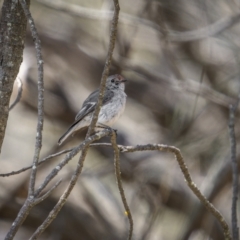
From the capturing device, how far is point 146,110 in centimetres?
689

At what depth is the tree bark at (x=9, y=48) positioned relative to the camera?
7.64ft

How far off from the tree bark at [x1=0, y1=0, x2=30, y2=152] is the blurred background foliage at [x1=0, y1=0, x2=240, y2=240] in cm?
363

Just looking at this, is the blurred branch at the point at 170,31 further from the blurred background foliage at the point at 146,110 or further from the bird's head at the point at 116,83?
the bird's head at the point at 116,83

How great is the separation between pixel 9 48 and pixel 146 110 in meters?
4.61

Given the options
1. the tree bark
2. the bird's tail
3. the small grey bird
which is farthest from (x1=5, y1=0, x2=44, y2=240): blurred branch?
the small grey bird

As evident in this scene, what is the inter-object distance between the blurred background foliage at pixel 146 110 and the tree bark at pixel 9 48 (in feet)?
11.9

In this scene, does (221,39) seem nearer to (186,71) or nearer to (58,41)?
(186,71)

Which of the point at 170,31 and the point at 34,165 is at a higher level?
the point at 170,31

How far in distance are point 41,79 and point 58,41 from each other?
16.0 ft

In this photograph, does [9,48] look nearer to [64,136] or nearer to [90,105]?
[64,136]

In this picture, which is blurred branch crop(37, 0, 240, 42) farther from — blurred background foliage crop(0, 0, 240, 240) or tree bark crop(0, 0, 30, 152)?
tree bark crop(0, 0, 30, 152)

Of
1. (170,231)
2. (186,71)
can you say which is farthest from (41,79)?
(186,71)

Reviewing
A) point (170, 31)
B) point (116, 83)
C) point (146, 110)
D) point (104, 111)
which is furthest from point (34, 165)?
point (146, 110)

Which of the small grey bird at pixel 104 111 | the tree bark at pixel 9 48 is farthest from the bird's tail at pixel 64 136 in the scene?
the tree bark at pixel 9 48
